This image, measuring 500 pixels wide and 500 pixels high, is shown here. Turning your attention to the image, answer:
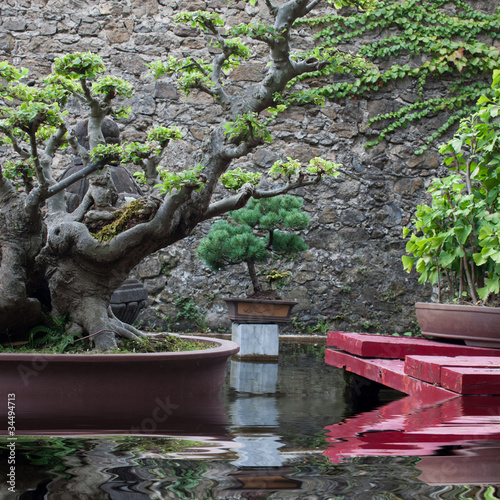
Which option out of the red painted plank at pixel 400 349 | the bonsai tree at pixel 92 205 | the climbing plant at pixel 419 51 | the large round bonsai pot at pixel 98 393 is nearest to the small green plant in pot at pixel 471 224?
the red painted plank at pixel 400 349

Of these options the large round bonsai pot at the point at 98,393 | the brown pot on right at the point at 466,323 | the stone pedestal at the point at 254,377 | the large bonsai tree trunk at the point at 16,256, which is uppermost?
the large bonsai tree trunk at the point at 16,256

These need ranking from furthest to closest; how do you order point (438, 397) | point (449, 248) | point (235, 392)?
1. point (449, 248)
2. point (235, 392)
3. point (438, 397)

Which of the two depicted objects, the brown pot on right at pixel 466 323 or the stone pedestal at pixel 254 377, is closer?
the brown pot on right at pixel 466 323

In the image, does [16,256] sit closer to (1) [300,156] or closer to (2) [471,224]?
(2) [471,224]

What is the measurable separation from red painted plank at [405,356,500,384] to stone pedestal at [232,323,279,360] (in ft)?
7.60

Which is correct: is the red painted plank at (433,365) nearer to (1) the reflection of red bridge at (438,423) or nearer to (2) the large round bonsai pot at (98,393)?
(1) the reflection of red bridge at (438,423)

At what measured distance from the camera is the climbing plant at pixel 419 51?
5.54 meters

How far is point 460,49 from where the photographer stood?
5.53m

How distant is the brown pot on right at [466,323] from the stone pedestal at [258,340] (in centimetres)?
172

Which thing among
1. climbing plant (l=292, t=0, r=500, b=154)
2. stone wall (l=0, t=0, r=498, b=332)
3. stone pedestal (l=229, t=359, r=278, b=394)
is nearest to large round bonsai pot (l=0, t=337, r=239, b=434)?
stone pedestal (l=229, t=359, r=278, b=394)

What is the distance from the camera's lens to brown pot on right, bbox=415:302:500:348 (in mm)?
2094

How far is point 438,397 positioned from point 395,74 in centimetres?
479

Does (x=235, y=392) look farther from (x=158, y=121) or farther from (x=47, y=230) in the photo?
(x=158, y=121)

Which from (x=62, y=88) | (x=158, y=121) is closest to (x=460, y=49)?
(x=158, y=121)
